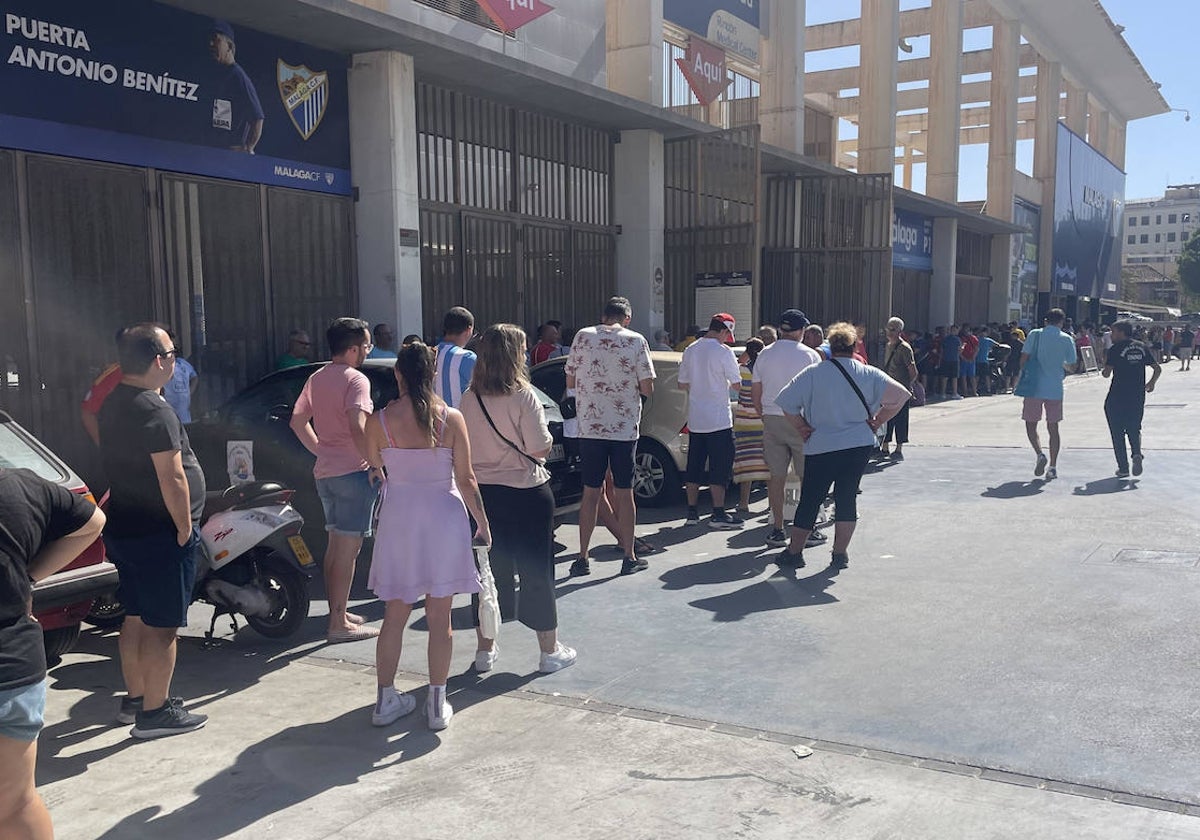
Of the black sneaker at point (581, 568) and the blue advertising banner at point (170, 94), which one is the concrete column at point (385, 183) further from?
the black sneaker at point (581, 568)

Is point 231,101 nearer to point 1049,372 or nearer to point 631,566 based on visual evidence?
point 631,566

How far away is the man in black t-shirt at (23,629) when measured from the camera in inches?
108

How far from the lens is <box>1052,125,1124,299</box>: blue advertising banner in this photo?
37.8 metres

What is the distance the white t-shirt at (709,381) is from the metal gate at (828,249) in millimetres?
10920

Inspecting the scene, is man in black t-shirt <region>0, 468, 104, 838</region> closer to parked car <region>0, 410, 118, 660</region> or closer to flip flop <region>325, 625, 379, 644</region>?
parked car <region>0, 410, 118, 660</region>

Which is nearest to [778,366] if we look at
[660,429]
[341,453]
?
[660,429]

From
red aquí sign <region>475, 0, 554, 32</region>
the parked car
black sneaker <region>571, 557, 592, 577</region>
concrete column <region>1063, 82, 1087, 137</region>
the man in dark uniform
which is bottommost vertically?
black sneaker <region>571, 557, 592, 577</region>

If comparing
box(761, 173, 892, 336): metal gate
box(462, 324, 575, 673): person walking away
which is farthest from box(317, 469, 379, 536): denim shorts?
box(761, 173, 892, 336): metal gate

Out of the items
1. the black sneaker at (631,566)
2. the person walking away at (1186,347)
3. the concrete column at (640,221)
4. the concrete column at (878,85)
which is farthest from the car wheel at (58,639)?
the person walking away at (1186,347)

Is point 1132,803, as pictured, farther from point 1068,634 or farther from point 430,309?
point 430,309

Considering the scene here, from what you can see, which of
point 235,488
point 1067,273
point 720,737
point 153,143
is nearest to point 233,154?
point 153,143

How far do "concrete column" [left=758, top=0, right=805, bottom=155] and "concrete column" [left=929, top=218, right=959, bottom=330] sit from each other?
33.6 ft

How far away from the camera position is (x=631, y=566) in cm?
751

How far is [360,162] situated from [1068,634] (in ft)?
29.5
